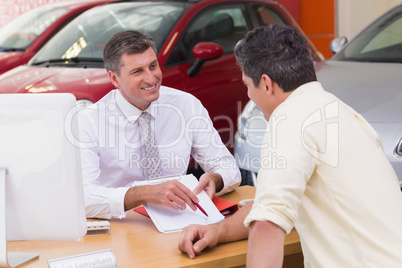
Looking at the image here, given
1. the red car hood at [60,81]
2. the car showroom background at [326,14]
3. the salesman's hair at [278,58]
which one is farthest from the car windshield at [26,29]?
the salesman's hair at [278,58]

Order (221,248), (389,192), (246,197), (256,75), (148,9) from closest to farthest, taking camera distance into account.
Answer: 1. (389,192)
2. (256,75)
3. (221,248)
4. (246,197)
5. (148,9)

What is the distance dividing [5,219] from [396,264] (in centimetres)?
109

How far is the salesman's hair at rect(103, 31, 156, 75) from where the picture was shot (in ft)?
9.73

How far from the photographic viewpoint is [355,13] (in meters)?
9.09

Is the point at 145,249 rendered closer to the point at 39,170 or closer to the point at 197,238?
the point at 197,238

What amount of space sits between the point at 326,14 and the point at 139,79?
7155mm

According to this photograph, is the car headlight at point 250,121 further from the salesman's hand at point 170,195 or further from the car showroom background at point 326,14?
the car showroom background at point 326,14

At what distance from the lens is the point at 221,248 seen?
208 centimetres

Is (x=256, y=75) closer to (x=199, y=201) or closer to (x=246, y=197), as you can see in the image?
(x=199, y=201)

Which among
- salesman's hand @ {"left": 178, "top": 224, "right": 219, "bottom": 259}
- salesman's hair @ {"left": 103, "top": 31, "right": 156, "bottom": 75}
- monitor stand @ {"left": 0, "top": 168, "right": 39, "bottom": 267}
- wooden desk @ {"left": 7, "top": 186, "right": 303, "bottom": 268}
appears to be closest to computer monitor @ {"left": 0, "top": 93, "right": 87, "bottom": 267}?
monitor stand @ {"left": 0, "top": 168, "right": 39, "bottom": 267}

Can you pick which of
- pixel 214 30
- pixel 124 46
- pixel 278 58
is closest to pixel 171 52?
pixel 214 30

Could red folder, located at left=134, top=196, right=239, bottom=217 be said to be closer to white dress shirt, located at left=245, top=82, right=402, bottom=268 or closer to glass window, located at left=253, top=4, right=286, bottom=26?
white dress shirt, located at left=245, top=82, right=402, bottom=268

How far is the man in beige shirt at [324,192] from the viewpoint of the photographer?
1.66 metres

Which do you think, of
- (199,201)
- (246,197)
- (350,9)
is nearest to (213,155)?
(246,197)
